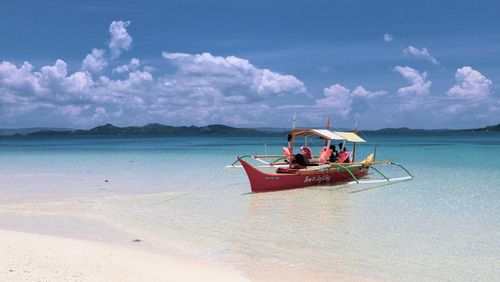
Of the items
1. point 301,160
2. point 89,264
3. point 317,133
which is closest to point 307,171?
point 301,160

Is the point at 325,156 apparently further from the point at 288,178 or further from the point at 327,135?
the point at 288,178

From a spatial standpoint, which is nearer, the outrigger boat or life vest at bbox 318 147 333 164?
the outrigger boat

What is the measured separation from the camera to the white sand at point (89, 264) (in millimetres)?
5820

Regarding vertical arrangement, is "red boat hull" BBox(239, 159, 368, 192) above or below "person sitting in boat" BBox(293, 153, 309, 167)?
below

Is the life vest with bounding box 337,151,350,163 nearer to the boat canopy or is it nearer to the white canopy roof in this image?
the white canopy roof

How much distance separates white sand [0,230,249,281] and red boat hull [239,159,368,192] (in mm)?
7395

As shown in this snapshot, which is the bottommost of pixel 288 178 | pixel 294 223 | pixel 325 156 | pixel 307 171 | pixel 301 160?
pixel 294 223

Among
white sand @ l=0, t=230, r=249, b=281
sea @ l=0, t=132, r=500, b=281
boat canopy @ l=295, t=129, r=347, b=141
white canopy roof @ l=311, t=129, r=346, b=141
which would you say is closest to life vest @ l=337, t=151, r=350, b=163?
white canopy roof @ l=311, t=129, r=346, b=141

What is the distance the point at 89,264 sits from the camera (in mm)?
6383

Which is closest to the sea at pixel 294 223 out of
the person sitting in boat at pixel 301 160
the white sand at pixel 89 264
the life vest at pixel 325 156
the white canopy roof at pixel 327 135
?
the white sand at pixel 89 264

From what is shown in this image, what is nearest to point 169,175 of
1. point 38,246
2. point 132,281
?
point 38,246

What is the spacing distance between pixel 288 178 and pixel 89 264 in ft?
32.6

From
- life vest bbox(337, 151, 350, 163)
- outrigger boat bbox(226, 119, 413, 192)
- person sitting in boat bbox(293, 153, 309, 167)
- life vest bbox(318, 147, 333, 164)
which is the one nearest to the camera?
outrigger boat bbox(226, 119, 413, 192)

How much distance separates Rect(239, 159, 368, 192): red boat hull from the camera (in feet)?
49.3
